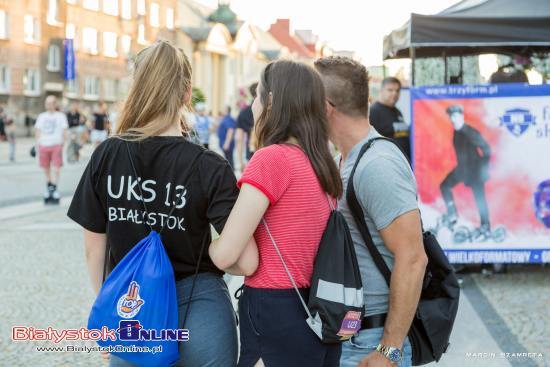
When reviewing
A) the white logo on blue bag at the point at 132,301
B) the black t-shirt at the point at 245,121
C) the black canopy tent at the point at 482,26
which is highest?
the black canopy tent at the point at 482,26

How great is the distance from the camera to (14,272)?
754 cm

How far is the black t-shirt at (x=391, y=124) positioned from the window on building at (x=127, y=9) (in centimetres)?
5029

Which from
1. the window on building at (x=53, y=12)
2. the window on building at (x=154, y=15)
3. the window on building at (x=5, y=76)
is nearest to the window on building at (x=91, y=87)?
the window on building at (x=53, y=12)

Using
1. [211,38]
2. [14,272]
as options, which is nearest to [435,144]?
[14,272]

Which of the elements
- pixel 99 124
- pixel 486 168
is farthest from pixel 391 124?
pixel 99 124

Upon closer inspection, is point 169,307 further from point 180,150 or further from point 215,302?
point 180,150

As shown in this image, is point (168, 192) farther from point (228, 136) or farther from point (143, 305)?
point (228, 136)

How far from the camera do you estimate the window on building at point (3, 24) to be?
44.0m

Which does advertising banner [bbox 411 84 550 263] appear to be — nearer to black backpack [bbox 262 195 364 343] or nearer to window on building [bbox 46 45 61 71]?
black backpack [bbox 262 195 364 343]

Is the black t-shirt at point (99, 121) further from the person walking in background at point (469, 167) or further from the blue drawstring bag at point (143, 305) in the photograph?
the blue drawstring bag at point (143, 305)

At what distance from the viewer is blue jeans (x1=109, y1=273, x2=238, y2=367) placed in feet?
7.77

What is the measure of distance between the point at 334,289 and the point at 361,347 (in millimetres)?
330

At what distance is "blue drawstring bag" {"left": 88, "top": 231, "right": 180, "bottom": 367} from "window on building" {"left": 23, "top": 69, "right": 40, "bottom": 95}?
46190 millimetres

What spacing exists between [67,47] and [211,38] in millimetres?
19811
